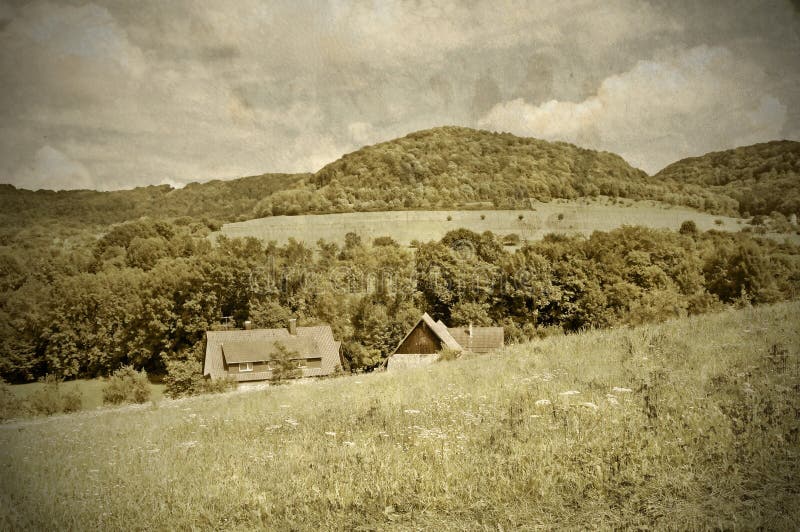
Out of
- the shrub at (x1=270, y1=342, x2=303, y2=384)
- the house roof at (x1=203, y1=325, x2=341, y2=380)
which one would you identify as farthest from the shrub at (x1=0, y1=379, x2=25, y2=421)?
the house roof at (x1=203, y1=325, x2=341, y2=380)

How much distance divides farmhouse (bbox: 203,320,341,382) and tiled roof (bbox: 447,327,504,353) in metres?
13.6

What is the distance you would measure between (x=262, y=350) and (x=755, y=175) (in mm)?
48903

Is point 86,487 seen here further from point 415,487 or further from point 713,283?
point 713,283

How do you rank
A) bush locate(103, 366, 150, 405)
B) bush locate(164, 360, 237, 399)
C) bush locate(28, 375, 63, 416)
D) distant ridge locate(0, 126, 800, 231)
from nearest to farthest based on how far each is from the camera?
1. bush locate(28, 375, 63, 416)
2. bush locate(103, 366, 150, 405)
3. bush locate(164, 360, 237, 399)
4. distant ridge locate(0, 126, 800, 231)

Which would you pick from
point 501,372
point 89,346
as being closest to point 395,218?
point 89,346

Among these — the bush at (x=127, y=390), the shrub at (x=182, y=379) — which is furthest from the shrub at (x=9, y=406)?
the shrub at (x=182, y=379)

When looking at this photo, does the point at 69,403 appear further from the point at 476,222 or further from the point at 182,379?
the point at 476,222

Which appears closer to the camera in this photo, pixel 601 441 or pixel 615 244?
pixel 601 441

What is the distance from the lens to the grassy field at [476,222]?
82.4 metres

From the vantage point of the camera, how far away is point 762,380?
24.2 ft

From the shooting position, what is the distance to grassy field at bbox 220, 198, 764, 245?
82438 millimetres

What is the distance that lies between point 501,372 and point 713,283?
52.2 m

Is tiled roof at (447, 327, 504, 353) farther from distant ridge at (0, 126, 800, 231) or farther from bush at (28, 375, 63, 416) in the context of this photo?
distant ridge at (0, 126, 800, 231)

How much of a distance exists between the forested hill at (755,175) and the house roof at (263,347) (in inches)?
1559
